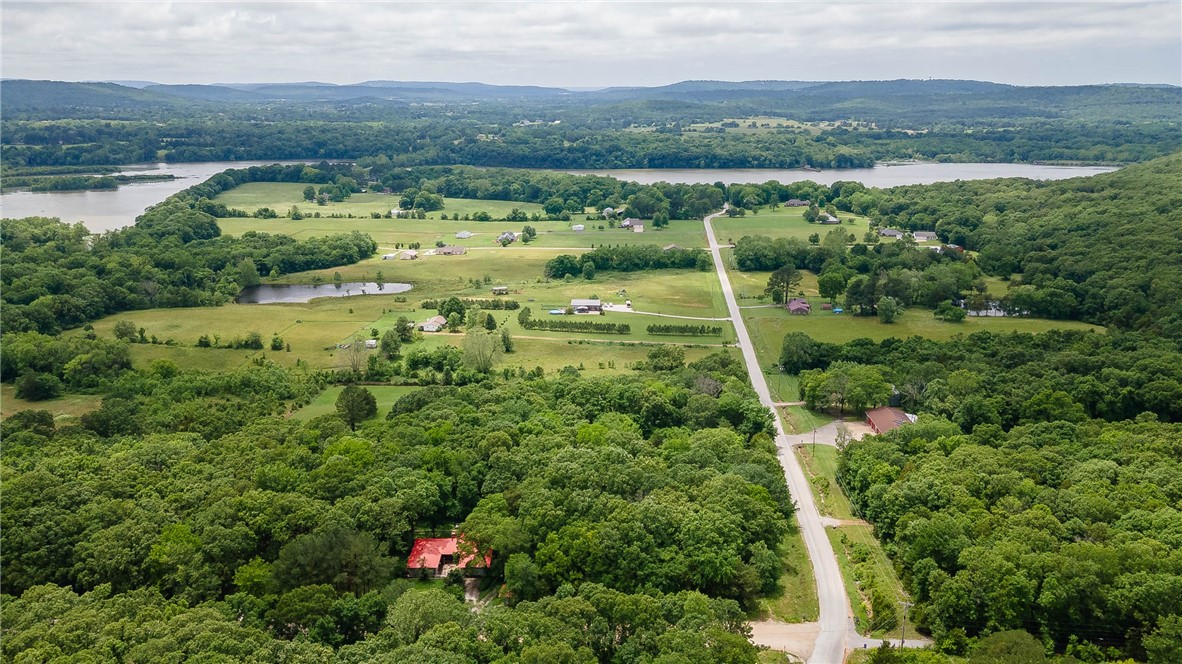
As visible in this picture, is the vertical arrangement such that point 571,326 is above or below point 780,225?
below

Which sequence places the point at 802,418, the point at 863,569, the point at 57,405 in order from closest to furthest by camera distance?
the point at 863,569, the point at 802,418, the point at 57,405

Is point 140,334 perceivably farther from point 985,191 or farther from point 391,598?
point 985,191

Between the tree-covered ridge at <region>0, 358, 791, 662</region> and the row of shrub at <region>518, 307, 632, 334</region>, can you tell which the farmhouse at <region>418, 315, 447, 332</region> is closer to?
the row of shrub at <region>518, 307, 632, 334</region>

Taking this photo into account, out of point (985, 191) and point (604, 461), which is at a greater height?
point (985, 191)

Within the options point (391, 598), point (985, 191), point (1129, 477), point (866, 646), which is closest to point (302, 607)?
point (391, 598)

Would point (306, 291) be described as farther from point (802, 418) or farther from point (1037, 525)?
point (1037, 525)

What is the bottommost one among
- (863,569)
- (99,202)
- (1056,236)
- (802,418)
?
(863,569)

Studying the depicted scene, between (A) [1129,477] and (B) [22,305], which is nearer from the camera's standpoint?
(A) [1129,477]

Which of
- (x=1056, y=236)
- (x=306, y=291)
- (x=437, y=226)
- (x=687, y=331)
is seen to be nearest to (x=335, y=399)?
(x=687, y=331)
